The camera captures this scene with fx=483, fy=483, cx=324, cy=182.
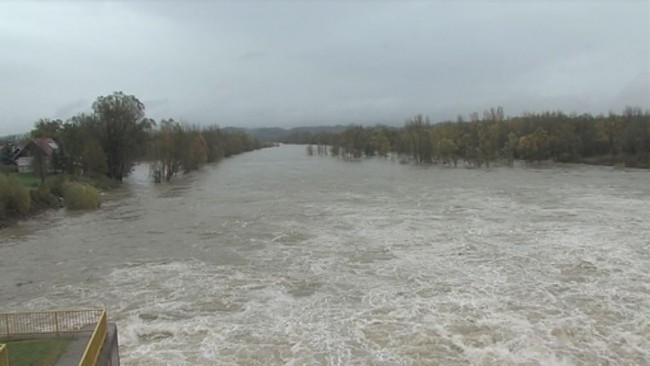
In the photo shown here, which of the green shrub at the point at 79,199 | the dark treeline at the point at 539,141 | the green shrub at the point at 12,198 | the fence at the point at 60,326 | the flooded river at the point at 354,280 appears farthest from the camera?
the dark treeline at the point at 539,141

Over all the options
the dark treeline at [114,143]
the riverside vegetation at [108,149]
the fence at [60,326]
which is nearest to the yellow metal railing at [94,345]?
the fence at [60,326]

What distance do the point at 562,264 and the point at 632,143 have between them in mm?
67413

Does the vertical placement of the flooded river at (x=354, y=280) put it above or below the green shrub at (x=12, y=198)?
below

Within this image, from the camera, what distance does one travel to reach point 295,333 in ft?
42.8

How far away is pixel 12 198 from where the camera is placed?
31281mm

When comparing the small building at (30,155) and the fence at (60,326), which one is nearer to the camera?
the fence at (60,326)

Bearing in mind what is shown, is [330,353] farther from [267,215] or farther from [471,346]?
[267,215]

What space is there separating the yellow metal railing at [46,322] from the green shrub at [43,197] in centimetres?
2486

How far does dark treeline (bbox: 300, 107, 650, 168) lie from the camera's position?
248 feet

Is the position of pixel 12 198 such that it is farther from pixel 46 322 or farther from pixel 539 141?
pixel 539 141

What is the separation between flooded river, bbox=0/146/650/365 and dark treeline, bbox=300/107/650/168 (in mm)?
47363

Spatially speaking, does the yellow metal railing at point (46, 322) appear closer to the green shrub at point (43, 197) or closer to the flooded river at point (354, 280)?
the flooded river at point (354, 280)

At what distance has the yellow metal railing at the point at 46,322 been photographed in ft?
34.8

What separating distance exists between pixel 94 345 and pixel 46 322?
5.05 metres
